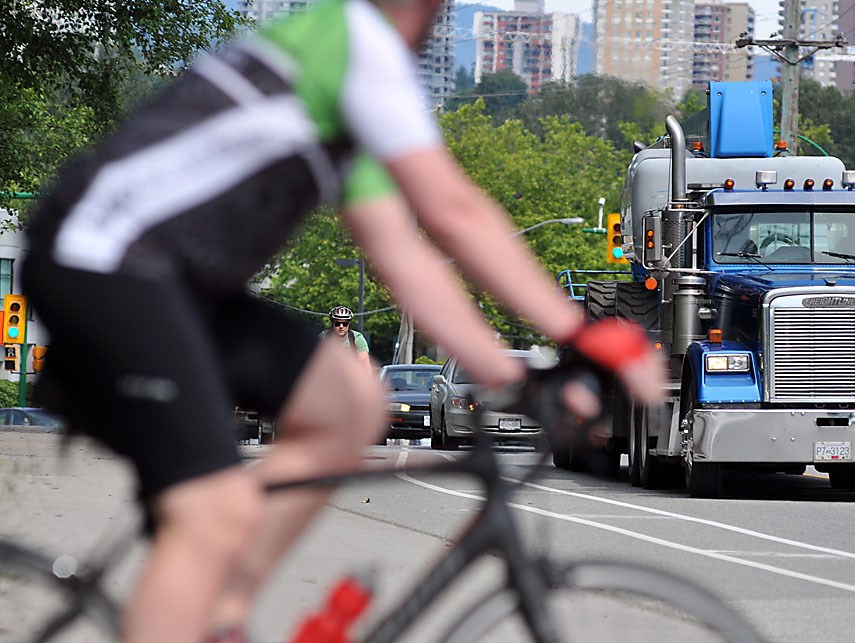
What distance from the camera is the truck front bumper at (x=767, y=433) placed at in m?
16.1

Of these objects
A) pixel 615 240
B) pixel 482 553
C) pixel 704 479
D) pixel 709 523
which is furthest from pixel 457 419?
pixel 482 553

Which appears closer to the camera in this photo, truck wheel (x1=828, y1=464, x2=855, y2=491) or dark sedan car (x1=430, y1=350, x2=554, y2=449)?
truck wheel (x1=828, y1=464, x2=855, y2=491)

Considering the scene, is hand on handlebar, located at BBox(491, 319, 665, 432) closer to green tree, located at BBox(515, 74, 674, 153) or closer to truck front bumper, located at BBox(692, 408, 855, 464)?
truck front bumper, located at BBox(692, 408, 855, 464)

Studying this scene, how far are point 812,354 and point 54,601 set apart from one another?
13406mm

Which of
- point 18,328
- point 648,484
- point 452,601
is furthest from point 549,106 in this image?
point 452,601

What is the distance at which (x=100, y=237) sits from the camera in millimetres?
3094

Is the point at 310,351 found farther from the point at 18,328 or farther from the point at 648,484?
the point at 18,328

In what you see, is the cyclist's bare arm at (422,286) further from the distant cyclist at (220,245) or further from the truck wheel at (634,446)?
the truck wheel at (634,446)

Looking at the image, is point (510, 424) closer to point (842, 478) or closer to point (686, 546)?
point (842, 478)

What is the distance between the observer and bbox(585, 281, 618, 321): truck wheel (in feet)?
65.5

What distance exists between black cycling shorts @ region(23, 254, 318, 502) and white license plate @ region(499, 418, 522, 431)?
76.4 feet

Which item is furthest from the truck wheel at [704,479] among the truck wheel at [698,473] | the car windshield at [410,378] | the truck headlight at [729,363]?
the car windshield at [410,378]

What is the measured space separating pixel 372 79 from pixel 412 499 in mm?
12693

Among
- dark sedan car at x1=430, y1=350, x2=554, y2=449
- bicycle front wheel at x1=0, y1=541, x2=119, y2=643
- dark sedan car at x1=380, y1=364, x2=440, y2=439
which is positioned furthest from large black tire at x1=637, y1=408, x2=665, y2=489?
bicycle front wheel at x1=0, y1=541, x2=119, y2=643
